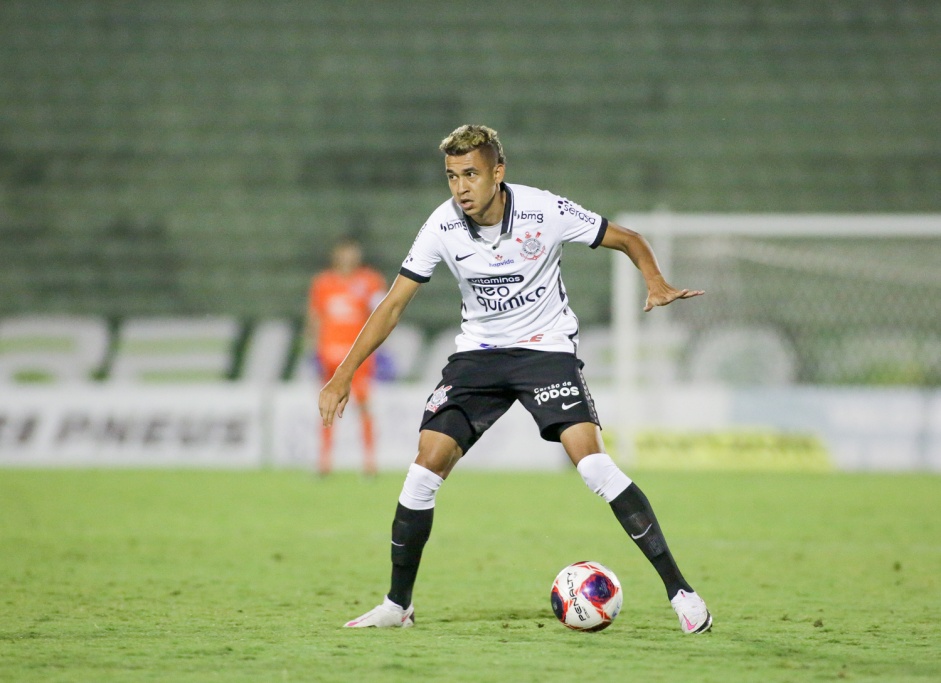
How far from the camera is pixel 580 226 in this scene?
5.56 metres

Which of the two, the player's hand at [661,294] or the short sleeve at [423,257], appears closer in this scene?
the player's hand at [661,294]

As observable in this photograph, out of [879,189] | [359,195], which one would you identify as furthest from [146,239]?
[879,189]

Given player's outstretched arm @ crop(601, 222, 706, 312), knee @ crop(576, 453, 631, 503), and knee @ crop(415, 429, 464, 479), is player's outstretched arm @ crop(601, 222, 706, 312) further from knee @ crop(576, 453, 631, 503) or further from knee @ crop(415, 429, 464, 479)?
knee @ crop(415, 429, 464, 479)

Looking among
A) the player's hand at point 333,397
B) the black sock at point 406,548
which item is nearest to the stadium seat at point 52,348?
the black sock at point 406,548

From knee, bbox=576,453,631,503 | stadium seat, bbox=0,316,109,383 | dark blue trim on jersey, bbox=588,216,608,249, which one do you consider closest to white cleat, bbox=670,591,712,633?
knee, bbox=576,453,631,503

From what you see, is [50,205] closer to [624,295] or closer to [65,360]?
[65,360]

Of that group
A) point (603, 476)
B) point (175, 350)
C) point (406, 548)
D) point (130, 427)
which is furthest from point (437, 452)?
point (175, 350)

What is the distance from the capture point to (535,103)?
17.8m

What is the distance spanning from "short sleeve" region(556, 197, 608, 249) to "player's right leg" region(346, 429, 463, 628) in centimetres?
98

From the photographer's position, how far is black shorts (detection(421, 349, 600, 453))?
5.45m

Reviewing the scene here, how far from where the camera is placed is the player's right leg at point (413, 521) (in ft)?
17.8

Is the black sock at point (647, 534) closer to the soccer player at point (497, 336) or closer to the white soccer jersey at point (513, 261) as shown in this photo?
the soccer player at point (497, 336)

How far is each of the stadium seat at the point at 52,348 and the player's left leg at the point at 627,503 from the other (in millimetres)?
12828

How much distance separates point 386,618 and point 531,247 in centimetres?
160
